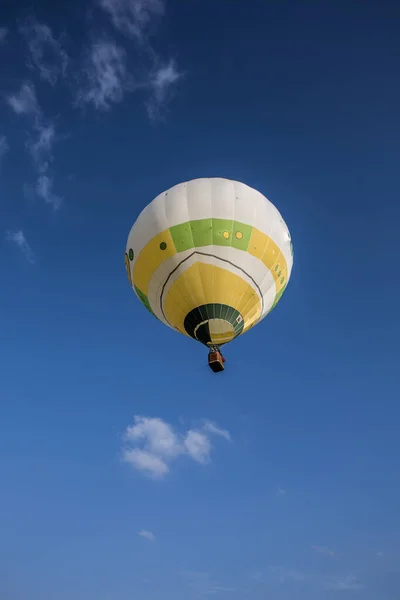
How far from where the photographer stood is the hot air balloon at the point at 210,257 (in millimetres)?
18609

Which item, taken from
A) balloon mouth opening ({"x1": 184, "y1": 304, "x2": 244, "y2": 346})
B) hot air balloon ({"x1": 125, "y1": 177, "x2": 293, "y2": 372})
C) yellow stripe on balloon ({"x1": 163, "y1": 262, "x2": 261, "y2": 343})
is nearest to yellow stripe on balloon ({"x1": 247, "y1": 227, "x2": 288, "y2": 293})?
hot air balloon ({"x1": 125, "y1": 177, "x2": 293, "y2": 372})

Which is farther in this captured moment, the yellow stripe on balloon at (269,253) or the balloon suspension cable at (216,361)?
the yellow stripe on balloon at (269,253)

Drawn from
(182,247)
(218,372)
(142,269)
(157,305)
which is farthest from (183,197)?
(218,372)

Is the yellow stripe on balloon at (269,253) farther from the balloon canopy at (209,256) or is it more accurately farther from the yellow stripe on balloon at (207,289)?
the yellow stripe on balloon at (207,289)

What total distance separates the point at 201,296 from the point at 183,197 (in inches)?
170

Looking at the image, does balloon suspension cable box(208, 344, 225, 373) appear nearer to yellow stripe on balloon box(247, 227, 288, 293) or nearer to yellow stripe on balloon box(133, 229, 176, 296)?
yellow stripe on balloon box(133, 229, 176, 296)

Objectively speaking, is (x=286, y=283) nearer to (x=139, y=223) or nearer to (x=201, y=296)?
(x=201, y=296)

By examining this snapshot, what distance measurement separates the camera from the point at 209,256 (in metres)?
18.5

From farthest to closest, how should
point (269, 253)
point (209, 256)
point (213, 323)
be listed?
point (269, 253)
point (213, 323)
point (209, 256)

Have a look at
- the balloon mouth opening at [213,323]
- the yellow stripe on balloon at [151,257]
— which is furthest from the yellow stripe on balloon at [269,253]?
the yellow stripe on balloon at [151,257]

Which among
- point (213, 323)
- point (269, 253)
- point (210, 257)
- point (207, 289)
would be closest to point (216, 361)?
point (213, 323)

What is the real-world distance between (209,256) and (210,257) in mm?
59

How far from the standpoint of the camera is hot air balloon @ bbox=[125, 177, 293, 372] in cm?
1861

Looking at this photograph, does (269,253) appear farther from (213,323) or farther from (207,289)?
(213,323)
